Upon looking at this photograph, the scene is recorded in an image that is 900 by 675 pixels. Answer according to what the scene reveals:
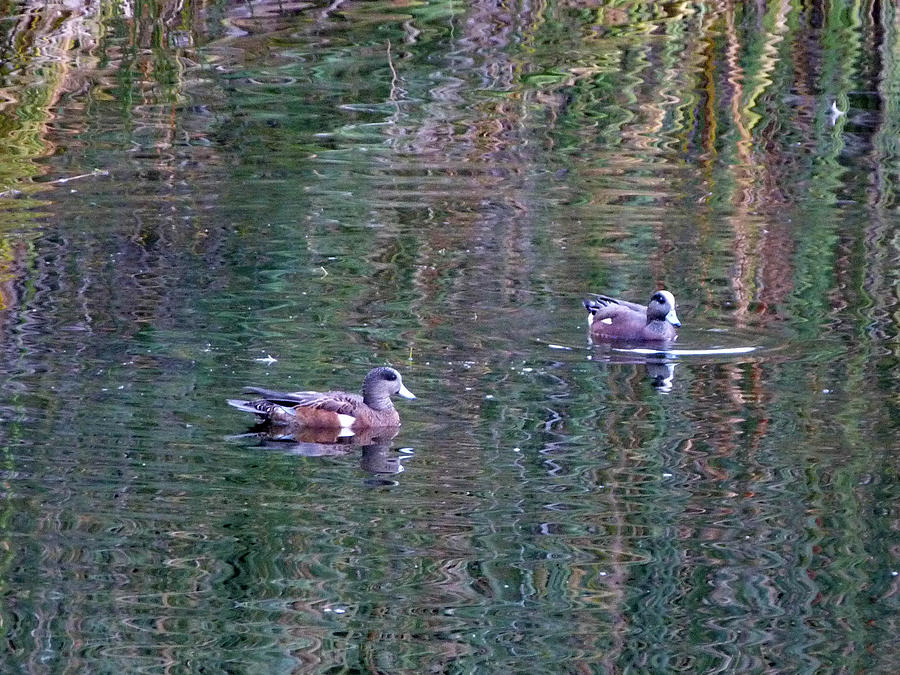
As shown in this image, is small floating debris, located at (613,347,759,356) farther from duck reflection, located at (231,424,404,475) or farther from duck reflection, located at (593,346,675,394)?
duck reflection, located at (231,424,404,475)

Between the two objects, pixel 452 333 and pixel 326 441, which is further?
pixel 452 333

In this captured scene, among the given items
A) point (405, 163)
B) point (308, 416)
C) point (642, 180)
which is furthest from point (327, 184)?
point (308, 416)

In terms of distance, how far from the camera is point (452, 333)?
10.1 meters

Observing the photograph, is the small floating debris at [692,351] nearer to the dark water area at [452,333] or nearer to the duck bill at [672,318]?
the dark water area at [452,333]

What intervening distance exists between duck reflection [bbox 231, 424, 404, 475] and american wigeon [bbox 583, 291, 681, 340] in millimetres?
2066

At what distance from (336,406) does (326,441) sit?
18cm

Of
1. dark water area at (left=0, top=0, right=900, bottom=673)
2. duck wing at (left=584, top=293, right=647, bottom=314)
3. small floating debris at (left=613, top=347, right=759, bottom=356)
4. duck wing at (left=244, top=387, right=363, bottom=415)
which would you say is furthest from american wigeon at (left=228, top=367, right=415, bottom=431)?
duck wing at (left=584, top=293, right=647, bottom=314)

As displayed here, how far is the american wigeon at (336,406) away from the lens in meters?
8.51

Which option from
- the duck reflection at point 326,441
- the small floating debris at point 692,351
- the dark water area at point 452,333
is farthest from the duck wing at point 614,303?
the duck reflection at point 326,441

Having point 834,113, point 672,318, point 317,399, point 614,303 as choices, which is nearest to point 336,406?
point 317,399

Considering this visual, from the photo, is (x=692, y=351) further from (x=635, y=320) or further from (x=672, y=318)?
(x=635, y=320)

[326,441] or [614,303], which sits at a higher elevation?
[614,303]

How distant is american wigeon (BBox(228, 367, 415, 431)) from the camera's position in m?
8.51

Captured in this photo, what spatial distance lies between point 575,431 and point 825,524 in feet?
5.13
